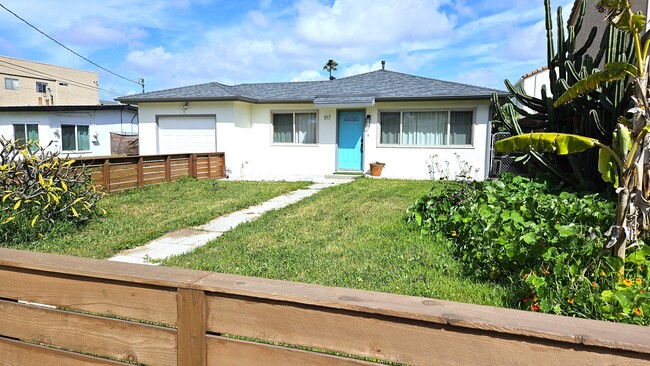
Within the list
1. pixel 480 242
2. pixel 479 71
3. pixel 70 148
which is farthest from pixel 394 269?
pixel 479 71

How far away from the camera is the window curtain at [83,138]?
62.3 feet

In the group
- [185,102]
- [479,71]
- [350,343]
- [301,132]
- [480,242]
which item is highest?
[479,71]

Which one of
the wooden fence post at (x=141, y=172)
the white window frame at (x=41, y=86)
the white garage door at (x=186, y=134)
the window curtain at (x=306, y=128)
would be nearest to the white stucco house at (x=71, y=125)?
the white garage door at (x=186, y=134)

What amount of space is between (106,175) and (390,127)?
8913mm

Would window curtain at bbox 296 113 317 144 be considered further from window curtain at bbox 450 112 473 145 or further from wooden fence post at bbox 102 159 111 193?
wooden fence post at bbox 102 159 111 193

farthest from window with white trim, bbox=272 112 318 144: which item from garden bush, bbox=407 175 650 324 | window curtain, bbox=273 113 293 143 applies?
garden bush, bbox=407 175 650 324

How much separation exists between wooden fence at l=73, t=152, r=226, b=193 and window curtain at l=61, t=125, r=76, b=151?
31.1ft

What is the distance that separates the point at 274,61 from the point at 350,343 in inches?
1476

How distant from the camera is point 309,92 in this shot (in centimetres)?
1560

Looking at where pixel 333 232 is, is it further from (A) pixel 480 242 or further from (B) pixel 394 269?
(A) pixel 480 242

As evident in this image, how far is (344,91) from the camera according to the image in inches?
592

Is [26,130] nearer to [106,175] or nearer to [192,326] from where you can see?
[106,175]

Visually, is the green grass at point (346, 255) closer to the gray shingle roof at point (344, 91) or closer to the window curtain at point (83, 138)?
the gray shingle roof at point (344, 91)

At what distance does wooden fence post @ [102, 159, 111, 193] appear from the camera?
31.3 feet
